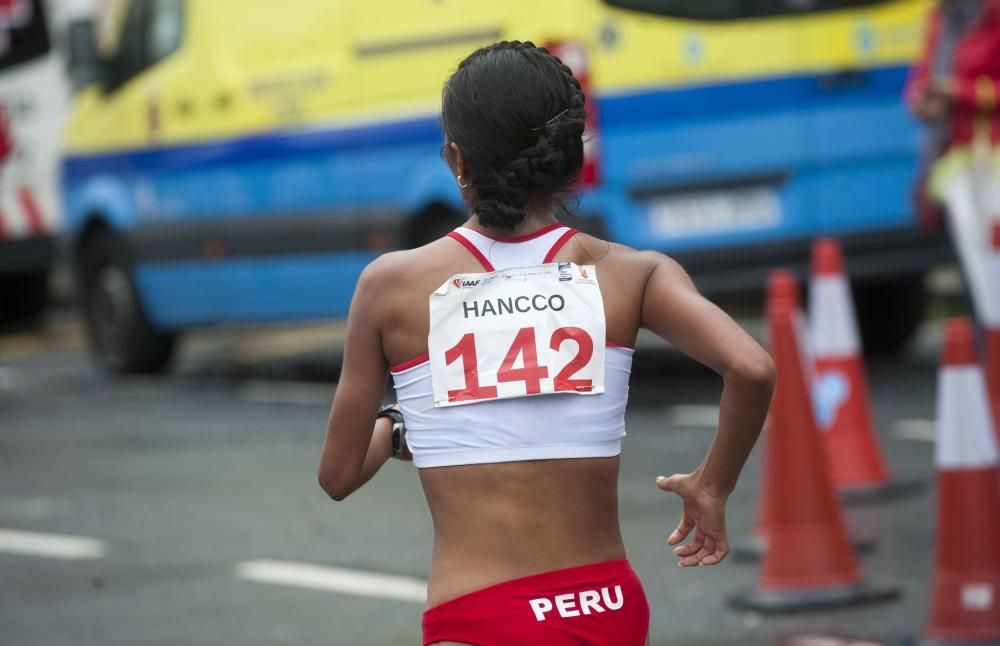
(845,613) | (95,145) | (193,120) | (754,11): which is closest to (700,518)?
(845,613)

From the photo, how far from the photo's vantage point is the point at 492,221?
2.93 metres

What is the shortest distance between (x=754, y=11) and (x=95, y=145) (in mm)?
5126

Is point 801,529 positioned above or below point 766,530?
above

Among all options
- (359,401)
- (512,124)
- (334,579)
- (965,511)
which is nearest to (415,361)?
(359,401)

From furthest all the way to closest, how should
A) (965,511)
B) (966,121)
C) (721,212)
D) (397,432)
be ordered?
(721,212) → (966,121) → (965,511) → (397,432)

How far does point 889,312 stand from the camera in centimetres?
1191

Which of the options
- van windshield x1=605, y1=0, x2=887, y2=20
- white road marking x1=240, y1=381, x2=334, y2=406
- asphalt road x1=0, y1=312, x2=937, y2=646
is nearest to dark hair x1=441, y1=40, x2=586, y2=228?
asphalt road x1=0, y1=312, x2=937, y2=646

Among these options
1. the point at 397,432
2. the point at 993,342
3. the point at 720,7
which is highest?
the point at 397,432

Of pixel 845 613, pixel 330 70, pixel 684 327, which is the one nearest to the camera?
pixel 684 327

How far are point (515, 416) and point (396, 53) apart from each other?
25.8ft

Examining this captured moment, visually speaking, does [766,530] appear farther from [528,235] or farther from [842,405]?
[528,235]

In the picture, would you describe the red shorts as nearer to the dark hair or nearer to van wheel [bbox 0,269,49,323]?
the dark hair

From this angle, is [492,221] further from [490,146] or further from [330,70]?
[330,70]

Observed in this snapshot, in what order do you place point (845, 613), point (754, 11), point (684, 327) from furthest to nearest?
point (754, 11) → point (845, 613) → point (684, 327)
